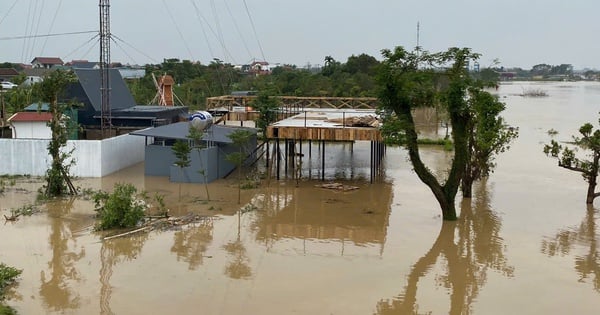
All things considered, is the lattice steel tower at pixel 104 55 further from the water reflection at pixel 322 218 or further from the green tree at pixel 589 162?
the green tree at pixel 589 162

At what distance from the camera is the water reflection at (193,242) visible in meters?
15.1

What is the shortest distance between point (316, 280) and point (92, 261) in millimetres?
5293

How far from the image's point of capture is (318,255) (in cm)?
1563

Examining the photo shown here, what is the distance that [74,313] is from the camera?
11.6m

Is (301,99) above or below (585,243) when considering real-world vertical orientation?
above

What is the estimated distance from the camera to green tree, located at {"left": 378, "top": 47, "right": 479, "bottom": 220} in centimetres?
1858

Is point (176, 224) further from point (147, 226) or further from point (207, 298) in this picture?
point (207, 298)

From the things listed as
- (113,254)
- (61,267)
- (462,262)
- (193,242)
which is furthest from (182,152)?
(462,262)

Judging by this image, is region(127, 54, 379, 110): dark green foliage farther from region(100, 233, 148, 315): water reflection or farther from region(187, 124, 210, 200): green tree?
region(100, 233, 148, 315): water reflection

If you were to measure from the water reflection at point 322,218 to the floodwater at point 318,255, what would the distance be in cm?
5

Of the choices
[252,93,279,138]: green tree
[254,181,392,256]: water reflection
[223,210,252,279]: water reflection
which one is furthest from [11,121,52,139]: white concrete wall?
[223,210,252,279]: water reflection

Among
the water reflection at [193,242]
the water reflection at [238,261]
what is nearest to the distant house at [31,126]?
the water reflection at [193,242]

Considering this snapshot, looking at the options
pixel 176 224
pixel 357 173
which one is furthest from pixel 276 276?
pixel 357 173

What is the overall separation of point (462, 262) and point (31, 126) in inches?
887
